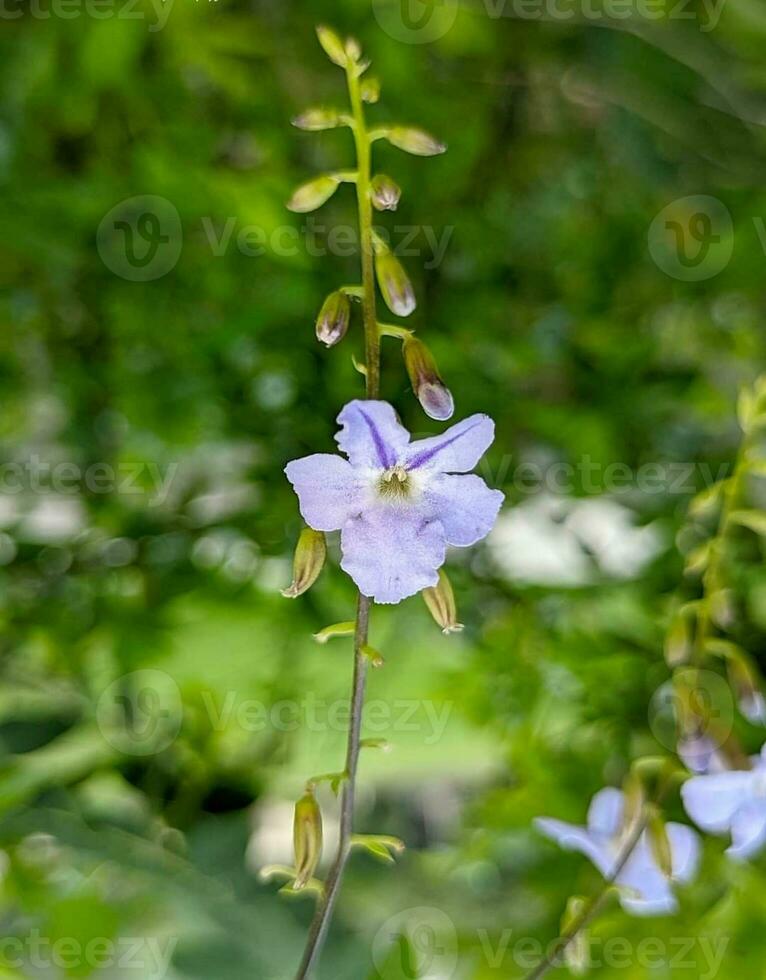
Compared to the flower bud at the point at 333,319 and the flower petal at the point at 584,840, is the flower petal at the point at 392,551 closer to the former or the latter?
the flower bud at the point at 333,319

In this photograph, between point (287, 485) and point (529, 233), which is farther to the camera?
point (529, 233)

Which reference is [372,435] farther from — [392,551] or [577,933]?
[577,933]

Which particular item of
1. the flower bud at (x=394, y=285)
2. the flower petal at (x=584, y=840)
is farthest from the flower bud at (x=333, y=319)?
the flower petal at (x=584, y=840)

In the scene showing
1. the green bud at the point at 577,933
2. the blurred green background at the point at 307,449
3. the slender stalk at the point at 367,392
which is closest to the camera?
the slender stalk at the point at 367,392

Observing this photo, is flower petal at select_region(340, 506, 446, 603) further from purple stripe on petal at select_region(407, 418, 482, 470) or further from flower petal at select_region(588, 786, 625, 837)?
flower petal at select_region(588, 786, 625, 837)

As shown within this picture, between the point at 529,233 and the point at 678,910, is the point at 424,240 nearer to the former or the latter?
the point at 529,233

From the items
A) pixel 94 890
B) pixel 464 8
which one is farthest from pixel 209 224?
pixel 94 890

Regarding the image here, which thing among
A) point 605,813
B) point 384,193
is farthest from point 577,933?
point 384,193
